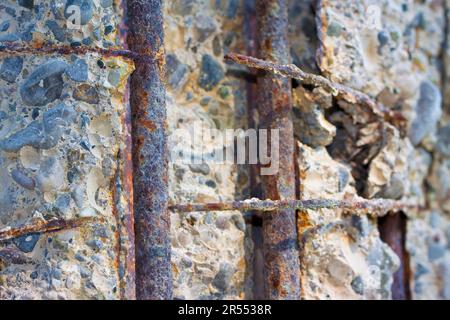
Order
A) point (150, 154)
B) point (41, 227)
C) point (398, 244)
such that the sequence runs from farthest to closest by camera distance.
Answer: point (398, 244) < point (150, 154) < point (41, 227)

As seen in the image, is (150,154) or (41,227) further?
(150,154)

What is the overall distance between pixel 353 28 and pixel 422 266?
0.76 meters

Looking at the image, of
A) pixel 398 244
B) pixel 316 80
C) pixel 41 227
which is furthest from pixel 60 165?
pixel 398 244

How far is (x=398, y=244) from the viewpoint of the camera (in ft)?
6.34

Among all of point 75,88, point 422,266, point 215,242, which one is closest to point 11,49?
point 75,88

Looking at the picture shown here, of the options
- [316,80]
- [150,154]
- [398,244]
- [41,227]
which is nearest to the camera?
[41,227]

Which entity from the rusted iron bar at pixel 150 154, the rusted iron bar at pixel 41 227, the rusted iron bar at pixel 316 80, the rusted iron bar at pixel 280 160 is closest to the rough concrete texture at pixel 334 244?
the rusted iron bar at pixel 280 160

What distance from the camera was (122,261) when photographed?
1.40m

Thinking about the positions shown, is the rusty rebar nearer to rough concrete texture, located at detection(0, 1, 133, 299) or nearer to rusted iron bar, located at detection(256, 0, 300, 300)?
rough concrete texture, located at detection(0, 1, 133, 299)

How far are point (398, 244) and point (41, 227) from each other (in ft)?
3.37

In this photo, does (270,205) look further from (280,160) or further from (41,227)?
(41,227)

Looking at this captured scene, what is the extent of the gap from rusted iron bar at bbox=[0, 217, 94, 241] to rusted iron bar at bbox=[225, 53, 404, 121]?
0.48 m
